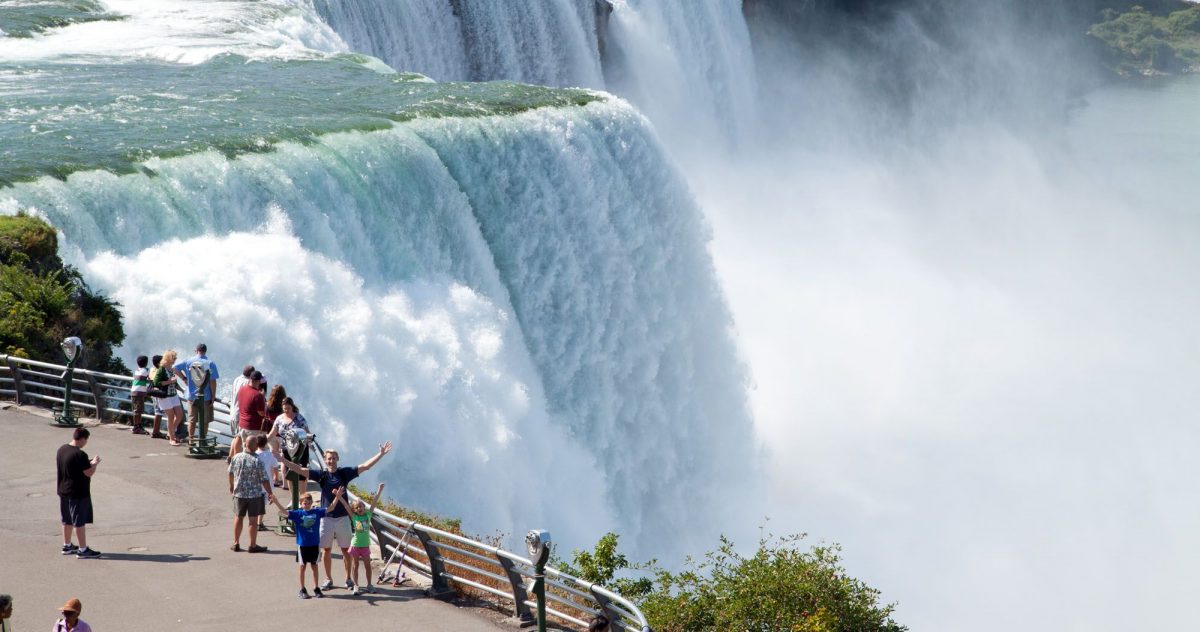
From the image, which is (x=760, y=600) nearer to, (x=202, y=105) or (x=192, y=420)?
(x=192, y=420)

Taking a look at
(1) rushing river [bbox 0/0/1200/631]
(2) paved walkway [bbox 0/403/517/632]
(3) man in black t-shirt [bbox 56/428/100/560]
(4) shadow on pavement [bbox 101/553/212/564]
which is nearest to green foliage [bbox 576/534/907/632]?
(2) paved walkway [bbox 0/403/517/632]

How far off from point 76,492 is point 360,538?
2.49 metres

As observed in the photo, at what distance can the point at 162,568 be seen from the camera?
12227mm

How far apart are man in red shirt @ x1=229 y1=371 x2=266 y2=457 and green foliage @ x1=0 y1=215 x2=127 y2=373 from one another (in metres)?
4.12

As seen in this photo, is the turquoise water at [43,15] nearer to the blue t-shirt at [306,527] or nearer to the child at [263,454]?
the child at [263,454]

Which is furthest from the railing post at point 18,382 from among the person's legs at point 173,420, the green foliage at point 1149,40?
the green foliage at point 1149,40

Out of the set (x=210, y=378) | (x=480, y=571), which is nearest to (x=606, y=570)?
(x=480, y=571)

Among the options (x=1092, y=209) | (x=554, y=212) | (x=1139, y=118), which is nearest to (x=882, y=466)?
(x=554, y=212)

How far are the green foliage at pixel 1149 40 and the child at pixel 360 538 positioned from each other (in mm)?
91161

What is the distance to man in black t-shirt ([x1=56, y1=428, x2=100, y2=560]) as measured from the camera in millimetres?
12141

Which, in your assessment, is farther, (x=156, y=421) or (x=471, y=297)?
(x=471, y=297)

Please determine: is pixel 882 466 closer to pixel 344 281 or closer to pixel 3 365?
pixel 344 281

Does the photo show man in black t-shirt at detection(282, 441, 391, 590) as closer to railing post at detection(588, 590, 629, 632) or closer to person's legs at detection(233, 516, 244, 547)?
person's legs at detection(233, 516, 244, 547)

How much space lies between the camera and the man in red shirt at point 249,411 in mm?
14188
